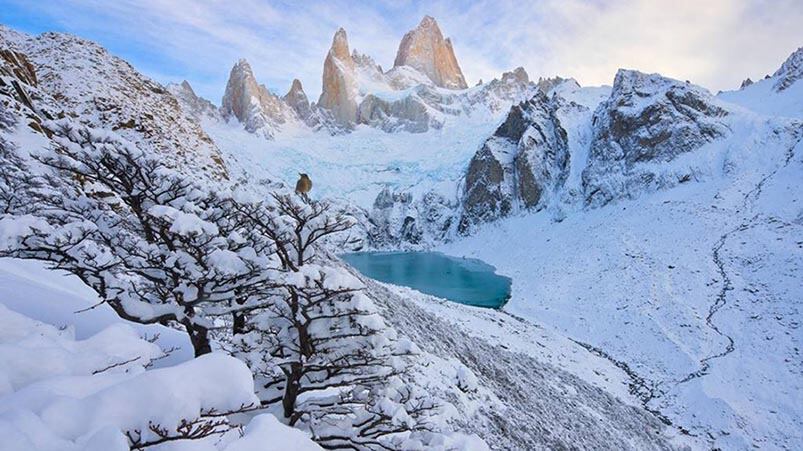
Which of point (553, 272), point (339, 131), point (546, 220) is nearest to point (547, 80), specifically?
point (339, 131)

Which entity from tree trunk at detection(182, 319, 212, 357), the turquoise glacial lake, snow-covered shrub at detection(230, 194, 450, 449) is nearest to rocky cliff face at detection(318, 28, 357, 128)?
the turquoise glacial lake

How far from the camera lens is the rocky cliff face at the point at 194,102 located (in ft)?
530

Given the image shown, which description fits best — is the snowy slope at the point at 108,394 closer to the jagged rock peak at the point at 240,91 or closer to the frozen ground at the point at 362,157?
the frozen ground at the point at 362,157

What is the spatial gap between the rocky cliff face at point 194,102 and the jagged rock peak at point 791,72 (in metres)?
173

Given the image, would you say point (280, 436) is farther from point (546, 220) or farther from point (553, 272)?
point (546, 220)

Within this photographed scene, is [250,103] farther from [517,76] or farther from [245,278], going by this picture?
[245,278]

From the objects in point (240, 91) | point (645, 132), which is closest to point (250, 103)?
point (240, 91)

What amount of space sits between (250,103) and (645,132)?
479ft

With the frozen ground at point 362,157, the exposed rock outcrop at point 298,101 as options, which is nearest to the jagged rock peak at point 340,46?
the exposed rock outcrop at point 298,101

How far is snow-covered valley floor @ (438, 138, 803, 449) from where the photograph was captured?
66.8 ft

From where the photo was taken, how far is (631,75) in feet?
231

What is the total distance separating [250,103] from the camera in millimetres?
162250

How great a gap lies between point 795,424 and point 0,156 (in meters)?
31.0

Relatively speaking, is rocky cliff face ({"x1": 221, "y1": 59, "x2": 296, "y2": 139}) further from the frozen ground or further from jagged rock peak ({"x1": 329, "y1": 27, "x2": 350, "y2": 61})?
jagged rock peak ({"x1": 329, "y1": 27, "x2": 350, "y2": 61})
